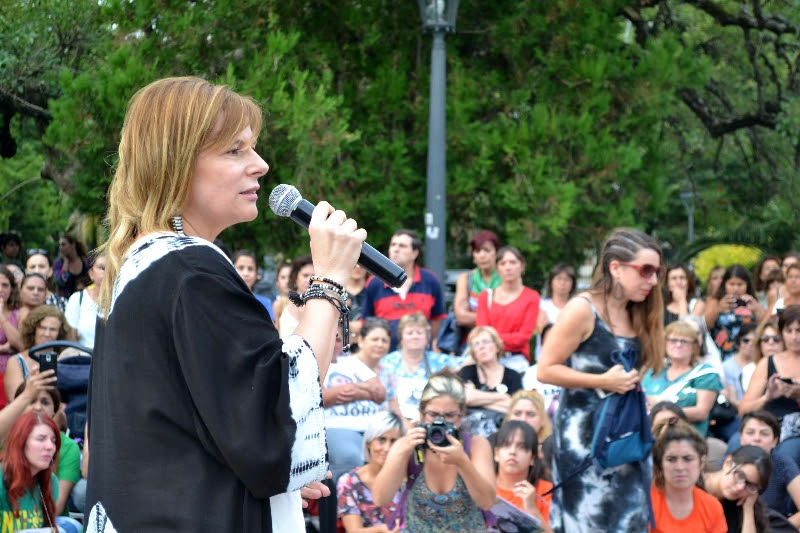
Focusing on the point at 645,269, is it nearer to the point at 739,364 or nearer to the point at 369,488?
the point at 369,488

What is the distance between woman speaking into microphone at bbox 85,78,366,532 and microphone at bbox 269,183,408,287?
0.58 ft

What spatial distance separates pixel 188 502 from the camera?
83.6 inches

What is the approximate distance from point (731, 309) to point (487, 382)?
2971mm

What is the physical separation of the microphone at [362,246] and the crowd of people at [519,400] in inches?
48.7

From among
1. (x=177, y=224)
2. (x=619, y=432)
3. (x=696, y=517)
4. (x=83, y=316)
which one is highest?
(x=177, y=224)

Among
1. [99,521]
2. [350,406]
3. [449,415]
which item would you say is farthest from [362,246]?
[350,406]

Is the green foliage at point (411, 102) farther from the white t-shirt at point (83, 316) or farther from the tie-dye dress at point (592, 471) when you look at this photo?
the tie-dye dress at point (592, 471)

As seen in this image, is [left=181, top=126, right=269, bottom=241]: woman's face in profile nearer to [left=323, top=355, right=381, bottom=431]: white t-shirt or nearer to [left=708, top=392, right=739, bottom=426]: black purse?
[left=323, top=355, right=381, bottom=431]: white t-shirt

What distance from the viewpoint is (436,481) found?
600 centimetres

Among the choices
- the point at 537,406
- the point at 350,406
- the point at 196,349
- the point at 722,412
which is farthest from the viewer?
the point at 722,412

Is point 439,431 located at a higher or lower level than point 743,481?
higher

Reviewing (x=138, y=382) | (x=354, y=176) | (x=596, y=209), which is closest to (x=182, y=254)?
(x=138, y=382)

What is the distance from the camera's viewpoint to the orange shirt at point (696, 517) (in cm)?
617

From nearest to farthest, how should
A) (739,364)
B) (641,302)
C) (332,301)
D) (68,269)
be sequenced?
(332,301)
(641,302)
(739,364)
(68,269)
